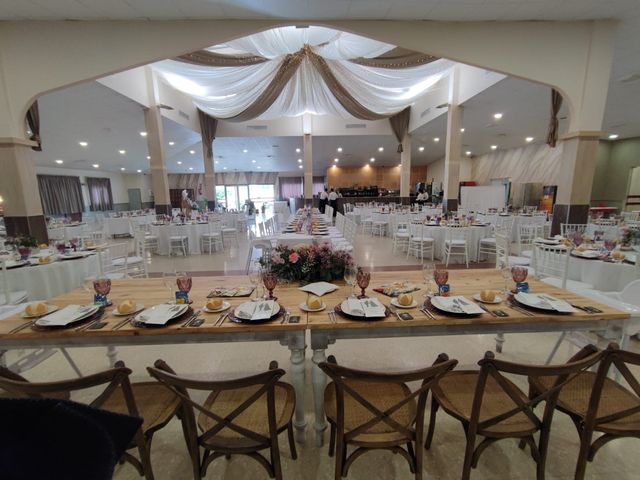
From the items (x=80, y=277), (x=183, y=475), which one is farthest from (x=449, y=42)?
(x=80, y=277)

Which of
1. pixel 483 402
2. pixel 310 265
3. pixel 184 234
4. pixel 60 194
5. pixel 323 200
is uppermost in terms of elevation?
pixel 60 194

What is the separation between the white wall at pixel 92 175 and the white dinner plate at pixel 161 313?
1455cm

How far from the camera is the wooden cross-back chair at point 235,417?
1115mm

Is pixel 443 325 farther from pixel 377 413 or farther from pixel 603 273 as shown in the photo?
pixel 603 273

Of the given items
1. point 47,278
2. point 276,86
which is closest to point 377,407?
point 47,278

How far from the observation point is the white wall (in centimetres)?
1235

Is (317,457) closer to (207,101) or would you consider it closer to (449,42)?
(449,42)

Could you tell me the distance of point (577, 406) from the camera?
58.1 inches

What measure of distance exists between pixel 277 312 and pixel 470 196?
1269cm

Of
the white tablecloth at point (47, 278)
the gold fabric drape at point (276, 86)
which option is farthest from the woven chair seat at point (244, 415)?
the gold fabric drape at point (276, 86)

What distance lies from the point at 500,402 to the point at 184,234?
7.14 metres

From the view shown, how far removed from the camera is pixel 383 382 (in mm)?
1138

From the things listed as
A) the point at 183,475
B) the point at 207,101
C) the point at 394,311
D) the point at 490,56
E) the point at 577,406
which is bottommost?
the point at 183,475

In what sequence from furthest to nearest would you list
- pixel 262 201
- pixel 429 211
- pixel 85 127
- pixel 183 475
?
pixel 262 201, pixel 429 211, pixel 85 127, pixel 183 475
